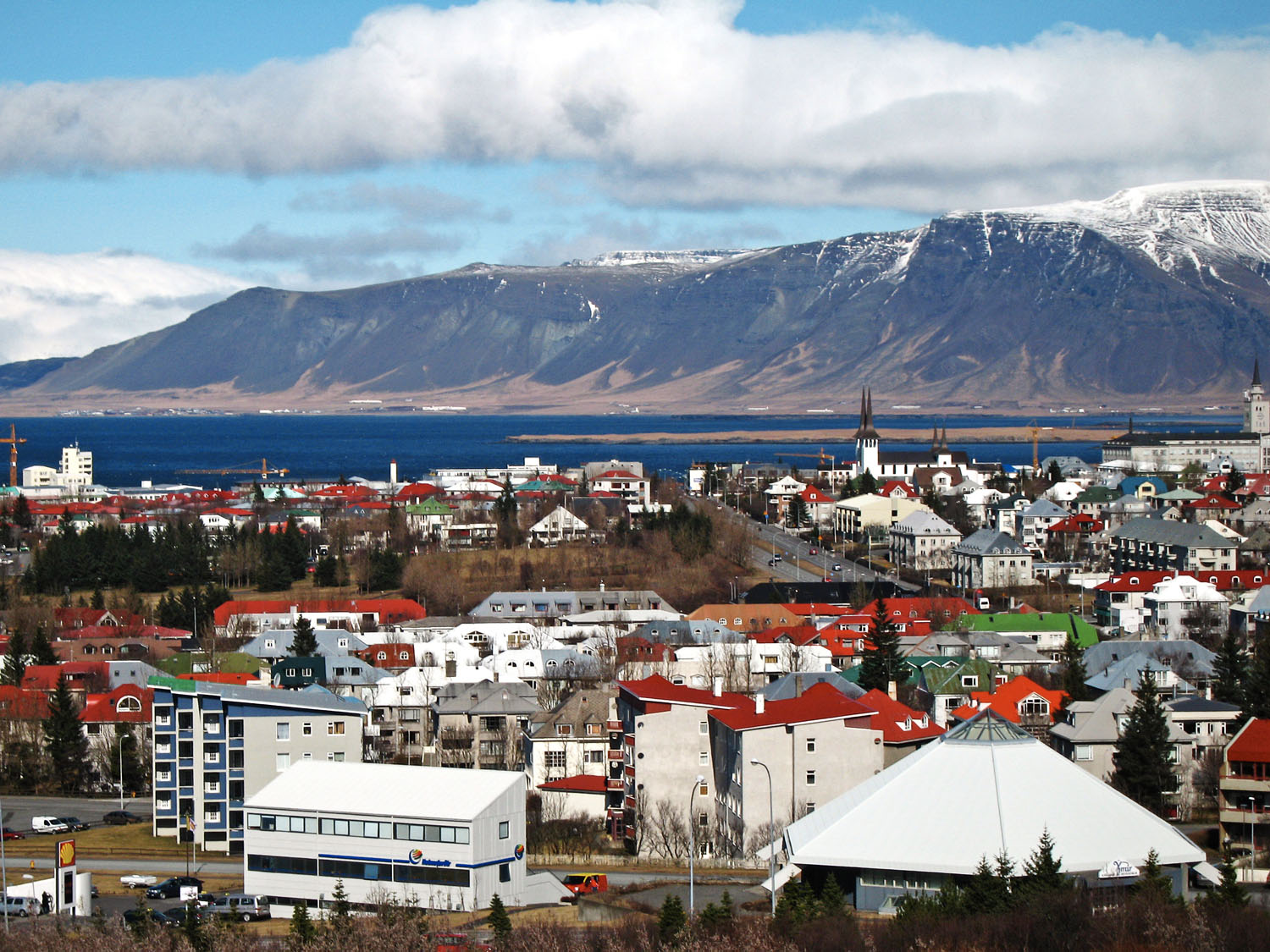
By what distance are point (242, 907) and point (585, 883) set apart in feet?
17.6

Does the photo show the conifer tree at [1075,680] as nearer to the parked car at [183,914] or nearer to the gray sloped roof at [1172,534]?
the parked car at [183,914]

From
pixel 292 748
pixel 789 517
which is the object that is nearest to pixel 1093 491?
pixel 789 517

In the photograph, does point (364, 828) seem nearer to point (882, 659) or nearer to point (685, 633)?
point (882, 659)

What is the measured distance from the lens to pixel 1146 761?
36906 millimetres

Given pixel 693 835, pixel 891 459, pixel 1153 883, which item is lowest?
pixel 693 835

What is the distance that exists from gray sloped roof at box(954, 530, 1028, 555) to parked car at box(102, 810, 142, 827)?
43705 millimetres

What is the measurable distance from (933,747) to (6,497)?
3918 inches

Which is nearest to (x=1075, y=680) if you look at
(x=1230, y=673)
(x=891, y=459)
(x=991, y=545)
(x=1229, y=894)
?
(x=1230, y=673)

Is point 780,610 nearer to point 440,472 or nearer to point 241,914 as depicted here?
point 241,914

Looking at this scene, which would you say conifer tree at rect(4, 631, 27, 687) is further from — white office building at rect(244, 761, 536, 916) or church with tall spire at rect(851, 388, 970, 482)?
church with tall spire at rect(851, 388, 970, 482)

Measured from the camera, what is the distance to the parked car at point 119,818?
37.0m

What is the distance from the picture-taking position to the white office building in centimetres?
2883

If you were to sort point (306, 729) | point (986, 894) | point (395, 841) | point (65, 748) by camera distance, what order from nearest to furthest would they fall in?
1. point (986, 894)
2. point (395, 841)
3. point (306, 729)
4. point (65, 748)

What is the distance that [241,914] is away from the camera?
28641 mm
